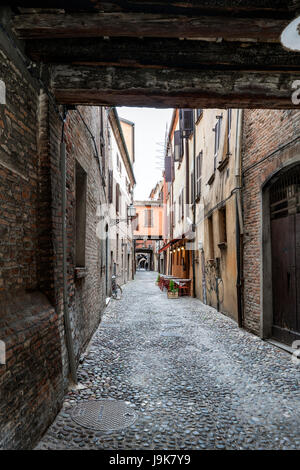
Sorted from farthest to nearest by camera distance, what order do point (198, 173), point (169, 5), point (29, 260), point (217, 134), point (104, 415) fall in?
point (198, 173), point (217, 134), point (104, 415), point (29, 260), point (169, 5)

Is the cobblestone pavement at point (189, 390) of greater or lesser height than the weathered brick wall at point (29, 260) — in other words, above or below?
below

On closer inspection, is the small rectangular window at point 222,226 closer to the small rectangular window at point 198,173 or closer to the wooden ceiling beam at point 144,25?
the small rectangular window at point 198,173

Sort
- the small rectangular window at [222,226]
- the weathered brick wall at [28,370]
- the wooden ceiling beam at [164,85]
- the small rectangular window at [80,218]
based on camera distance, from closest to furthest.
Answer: the weathered brick wall at [28,370], the wooden ceiling beam at [164,85], the small rectangular window at [80,218], the small rectangular window at [222,226]

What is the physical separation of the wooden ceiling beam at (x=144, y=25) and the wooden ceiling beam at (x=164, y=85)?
2.40 ft

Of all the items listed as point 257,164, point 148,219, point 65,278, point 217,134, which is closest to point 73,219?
point 65,278

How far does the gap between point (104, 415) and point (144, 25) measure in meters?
3.75

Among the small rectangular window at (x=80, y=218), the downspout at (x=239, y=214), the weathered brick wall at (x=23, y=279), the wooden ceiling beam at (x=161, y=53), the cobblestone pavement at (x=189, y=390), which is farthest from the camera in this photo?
the downspout at (x=239, y=214)

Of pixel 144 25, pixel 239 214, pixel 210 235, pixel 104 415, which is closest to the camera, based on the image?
pixel 144 25

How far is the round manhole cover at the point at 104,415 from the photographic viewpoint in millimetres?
3354

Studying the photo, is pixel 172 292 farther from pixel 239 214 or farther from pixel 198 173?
pixel 239 214

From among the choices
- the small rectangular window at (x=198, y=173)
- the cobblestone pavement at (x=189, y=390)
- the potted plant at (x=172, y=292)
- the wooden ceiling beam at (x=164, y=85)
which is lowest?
the cobblestone pavement at (x=189, y=390)

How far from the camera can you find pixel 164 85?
12.7 feet

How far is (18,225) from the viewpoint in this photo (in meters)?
3.20

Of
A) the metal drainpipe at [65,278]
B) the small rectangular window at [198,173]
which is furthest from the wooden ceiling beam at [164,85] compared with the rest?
the small rectangular window at [198,173]
